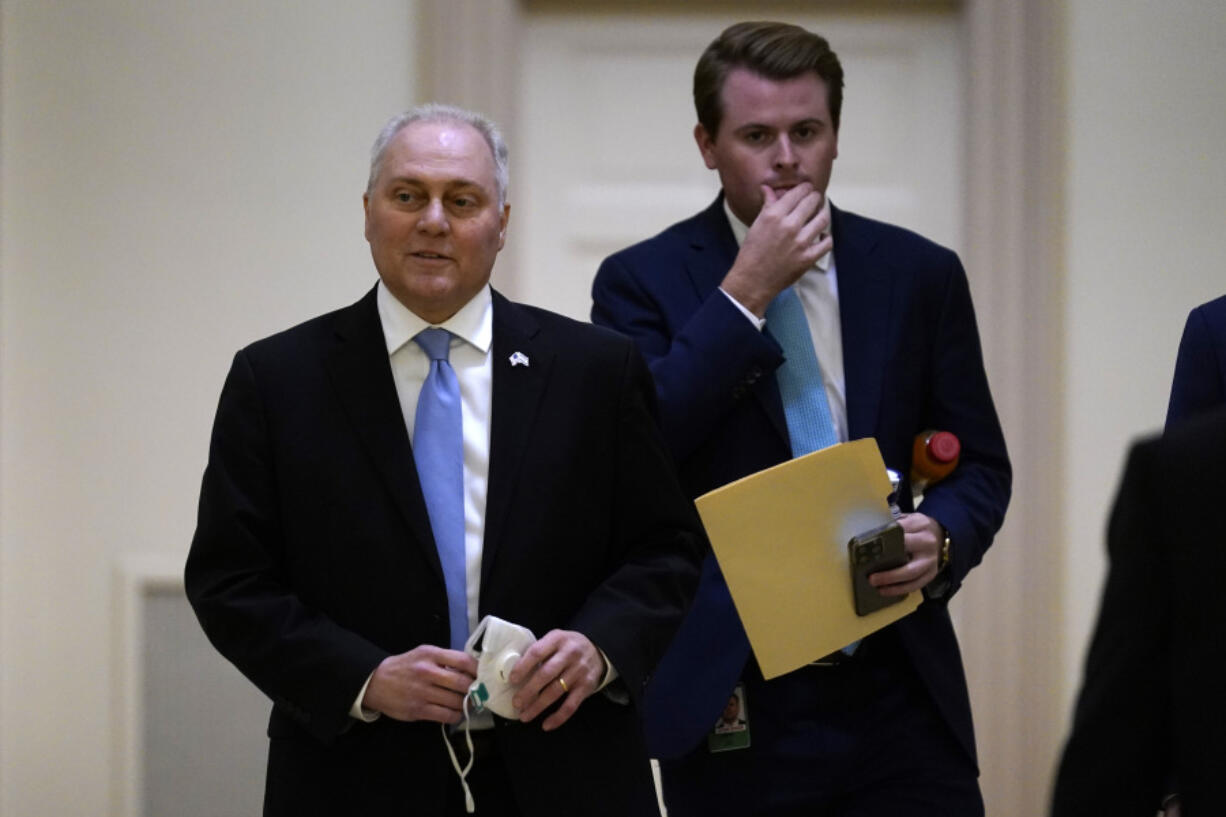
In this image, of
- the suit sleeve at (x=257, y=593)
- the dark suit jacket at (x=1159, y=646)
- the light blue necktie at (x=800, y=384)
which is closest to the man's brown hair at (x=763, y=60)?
the light blue necktie at (x=800, y=384)

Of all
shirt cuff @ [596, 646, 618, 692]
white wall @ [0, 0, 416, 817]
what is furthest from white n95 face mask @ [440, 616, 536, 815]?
white wall @ [0, 0, 416, 817]

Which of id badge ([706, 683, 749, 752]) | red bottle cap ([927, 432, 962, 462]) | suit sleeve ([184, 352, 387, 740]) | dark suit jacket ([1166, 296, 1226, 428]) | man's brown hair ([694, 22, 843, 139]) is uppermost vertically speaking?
man's brown hair ([694, 22, 843, 139])

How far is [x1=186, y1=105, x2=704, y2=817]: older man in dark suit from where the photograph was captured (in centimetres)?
224

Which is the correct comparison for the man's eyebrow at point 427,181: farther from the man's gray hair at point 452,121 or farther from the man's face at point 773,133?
the man's face at point 773,133

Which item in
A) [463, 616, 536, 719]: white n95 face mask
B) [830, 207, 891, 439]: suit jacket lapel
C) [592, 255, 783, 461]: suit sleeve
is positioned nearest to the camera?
[463, 616, 536, 719]: white n95 face mask

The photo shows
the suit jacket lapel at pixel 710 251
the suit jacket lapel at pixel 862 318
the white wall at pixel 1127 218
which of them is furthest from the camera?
the white wall at pixel 1127 218

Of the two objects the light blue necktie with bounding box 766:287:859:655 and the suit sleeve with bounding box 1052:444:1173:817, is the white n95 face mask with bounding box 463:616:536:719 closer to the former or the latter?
the light blue necktie with bounding box 766:287:859:655

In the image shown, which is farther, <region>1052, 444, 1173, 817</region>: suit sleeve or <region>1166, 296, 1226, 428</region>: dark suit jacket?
<region>1166, 296, 1226, 428</region>: dark suit jacket

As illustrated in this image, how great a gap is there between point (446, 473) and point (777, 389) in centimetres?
70

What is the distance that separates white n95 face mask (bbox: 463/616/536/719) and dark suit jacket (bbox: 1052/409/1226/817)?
35.2 inches

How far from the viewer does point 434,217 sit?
2.40 meters

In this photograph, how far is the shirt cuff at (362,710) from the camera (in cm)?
219

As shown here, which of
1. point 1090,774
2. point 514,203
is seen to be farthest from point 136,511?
point 1090,774

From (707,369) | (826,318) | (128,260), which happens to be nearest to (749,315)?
(707,369)
